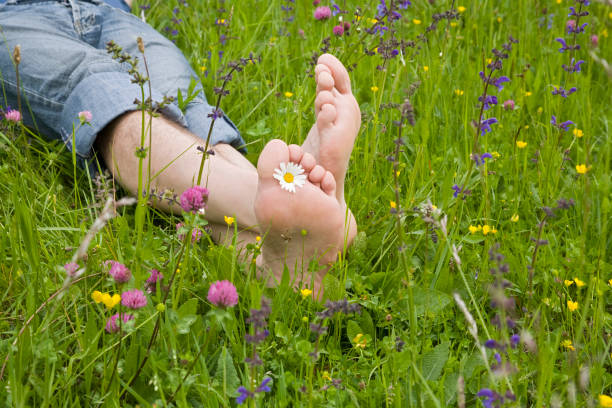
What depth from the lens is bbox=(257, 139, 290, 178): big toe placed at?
60.6 inches

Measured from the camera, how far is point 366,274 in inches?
69.7

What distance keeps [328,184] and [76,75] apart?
0.95 m

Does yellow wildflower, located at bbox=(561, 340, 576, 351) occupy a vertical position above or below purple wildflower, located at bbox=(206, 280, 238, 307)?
below

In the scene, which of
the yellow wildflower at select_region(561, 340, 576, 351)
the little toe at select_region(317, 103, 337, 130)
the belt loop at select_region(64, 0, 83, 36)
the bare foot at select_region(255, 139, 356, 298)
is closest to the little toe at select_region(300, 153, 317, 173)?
the bare foot at select_region(255, 139, 356, 298)

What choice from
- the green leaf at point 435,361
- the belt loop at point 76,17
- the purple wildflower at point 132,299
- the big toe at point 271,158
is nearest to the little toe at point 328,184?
the big toe at point 271,158

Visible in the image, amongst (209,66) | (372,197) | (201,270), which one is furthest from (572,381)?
(209,66)

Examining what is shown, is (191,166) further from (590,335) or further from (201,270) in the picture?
(590,335)

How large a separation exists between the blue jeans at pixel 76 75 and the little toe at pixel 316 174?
1.81 feet

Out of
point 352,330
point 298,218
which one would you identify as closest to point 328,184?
point 298,218

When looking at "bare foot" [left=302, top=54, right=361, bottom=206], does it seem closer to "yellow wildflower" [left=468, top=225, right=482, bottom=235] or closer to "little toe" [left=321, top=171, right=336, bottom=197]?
"little toe" [left=321, top=171, right=336, bottom=197]

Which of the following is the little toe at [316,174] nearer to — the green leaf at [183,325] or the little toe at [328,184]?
the little toe at [328,184]

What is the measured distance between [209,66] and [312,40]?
1.78 feet

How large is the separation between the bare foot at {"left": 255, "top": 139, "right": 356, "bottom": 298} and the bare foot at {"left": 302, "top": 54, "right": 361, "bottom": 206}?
57 millimetres

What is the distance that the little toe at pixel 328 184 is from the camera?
5.42ft
